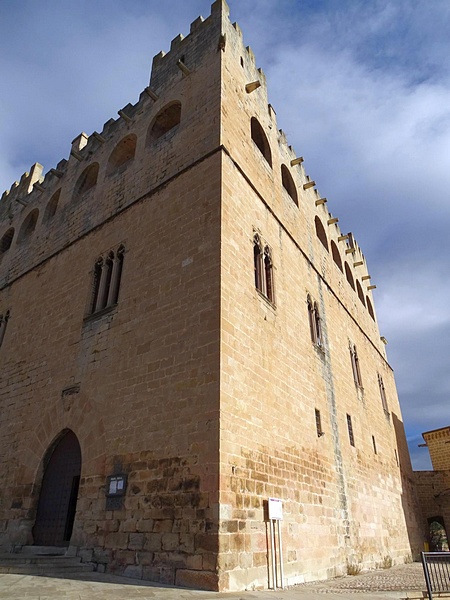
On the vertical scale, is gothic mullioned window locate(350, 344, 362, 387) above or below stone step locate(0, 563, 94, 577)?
above

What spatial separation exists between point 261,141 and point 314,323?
15.9 ft

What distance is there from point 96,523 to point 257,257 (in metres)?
5.34

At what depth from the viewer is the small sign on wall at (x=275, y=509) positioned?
→ 19.7 ft

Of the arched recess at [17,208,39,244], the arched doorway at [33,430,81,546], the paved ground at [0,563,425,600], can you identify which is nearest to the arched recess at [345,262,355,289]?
the arched recess at [17,208,39,244]

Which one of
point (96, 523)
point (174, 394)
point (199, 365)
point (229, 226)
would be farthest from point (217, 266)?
point (96, 523)

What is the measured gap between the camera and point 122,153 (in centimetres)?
1151

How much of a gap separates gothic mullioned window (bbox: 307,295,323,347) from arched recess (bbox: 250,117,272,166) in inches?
147

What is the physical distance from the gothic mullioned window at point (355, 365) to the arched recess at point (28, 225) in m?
11.0

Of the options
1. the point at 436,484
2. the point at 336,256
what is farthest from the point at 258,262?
the point at 436,484

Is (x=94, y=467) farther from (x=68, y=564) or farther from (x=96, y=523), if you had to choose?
(x=68, y=564)

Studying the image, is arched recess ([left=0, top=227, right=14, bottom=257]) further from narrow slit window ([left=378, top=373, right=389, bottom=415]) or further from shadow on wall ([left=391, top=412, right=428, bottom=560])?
shadow on wall ([left=391, top=412, right=428, bottom=560])

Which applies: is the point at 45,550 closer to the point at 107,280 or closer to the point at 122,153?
the point at 107,280

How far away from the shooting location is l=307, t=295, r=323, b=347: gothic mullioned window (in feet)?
33.9

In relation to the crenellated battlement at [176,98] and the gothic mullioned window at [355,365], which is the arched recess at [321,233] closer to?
the crenellated battlement at [176,98]
